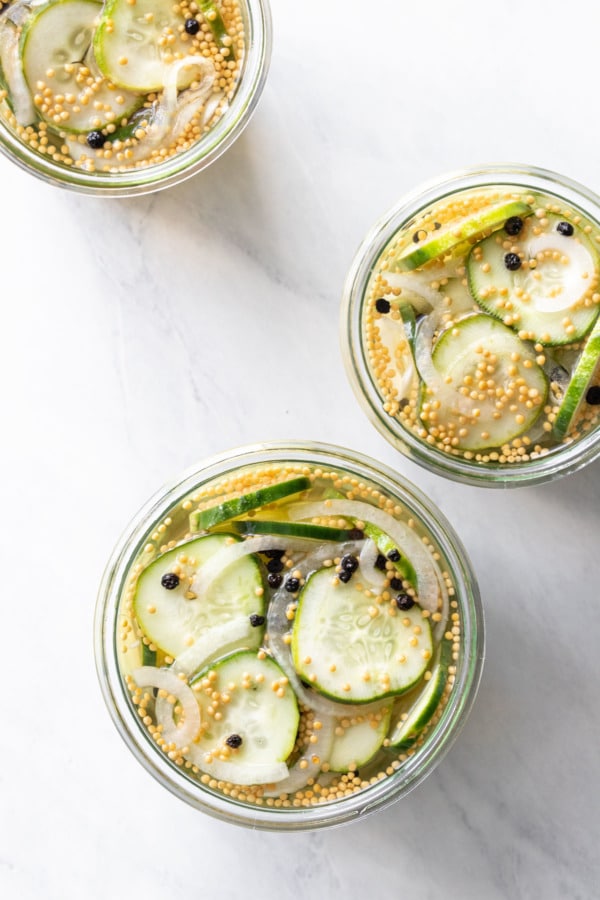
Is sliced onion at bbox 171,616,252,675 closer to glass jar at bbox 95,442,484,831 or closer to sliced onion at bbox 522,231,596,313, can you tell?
glass jar at bbox 95,442,484,831

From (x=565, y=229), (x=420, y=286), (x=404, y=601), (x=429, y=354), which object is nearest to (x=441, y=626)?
(x=404, y=601)

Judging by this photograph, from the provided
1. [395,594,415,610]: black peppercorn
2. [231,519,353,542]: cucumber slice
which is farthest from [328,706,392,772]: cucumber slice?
[231,519,353,542]: cucumber slice

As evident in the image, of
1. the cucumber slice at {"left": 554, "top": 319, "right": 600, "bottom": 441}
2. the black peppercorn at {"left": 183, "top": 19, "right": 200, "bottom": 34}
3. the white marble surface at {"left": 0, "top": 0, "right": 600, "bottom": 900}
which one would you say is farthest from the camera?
the white marble surface at {"left": 0, "top": 0, "right": 600, "bottom": 900}

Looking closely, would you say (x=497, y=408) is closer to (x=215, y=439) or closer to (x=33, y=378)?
(x=215, y=439)

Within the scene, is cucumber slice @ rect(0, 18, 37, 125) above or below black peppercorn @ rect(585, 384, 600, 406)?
above

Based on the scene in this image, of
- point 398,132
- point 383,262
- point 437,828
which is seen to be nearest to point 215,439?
point 383,262

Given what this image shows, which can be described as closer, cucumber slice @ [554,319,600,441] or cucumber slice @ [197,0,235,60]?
cucumber slice @ [554,319,600,441]

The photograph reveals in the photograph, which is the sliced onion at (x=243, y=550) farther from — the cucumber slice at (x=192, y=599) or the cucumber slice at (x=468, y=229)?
the cucumber slice at (x=468, y=229)
